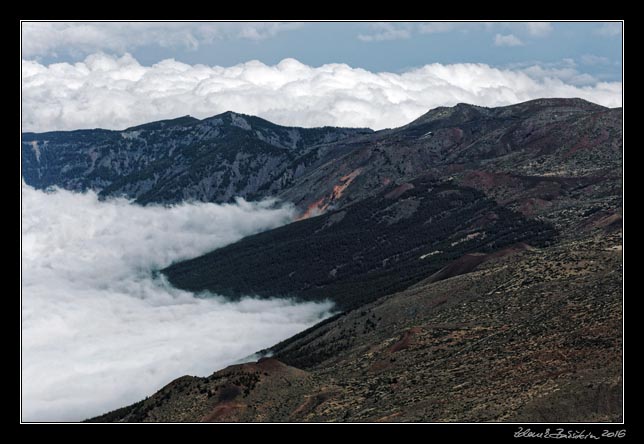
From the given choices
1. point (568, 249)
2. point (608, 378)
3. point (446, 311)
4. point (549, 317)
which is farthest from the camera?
point (568, 249)

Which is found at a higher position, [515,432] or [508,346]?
[508,346]

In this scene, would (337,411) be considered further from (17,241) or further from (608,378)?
(17,241)

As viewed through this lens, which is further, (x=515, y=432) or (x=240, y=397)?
(x=240, y=397)

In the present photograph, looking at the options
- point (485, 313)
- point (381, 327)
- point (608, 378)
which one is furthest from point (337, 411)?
point (381, 327)

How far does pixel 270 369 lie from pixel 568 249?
53.7m

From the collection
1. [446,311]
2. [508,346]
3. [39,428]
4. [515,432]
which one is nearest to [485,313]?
[446,311]

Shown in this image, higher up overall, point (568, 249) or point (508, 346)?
point (568, 249)

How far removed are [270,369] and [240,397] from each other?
763 centimetres

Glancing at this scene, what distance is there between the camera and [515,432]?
2188 inches

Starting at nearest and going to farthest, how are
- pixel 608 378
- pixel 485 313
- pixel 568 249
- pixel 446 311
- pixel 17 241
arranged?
pixel 17 241, pixel 608 378, pixel 485 313, pixel 446 311, pixel 568 249

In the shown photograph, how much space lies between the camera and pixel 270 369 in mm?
97062

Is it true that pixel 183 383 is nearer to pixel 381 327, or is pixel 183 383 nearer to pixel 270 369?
pixel 270 369

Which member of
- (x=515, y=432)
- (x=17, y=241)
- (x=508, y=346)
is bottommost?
(x=515, y=432)

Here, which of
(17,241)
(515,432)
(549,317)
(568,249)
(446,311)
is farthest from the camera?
(568,249)
